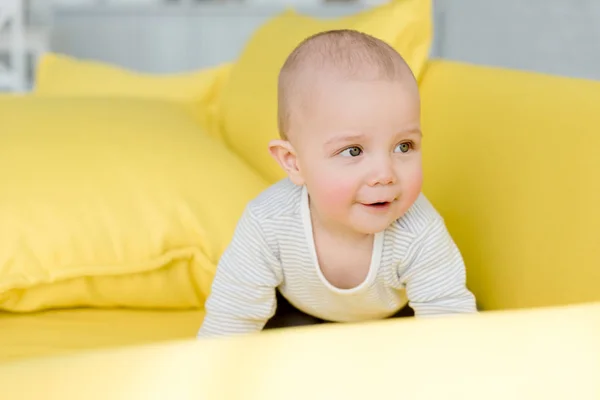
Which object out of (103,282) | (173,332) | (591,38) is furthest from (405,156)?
(591,38)

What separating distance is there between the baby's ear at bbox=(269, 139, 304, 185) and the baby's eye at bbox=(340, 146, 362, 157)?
0.09m

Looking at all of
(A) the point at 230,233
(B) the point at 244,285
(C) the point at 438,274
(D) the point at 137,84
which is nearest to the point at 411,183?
(C) the point at 438,274

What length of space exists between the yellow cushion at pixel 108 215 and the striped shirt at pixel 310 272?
179 millimetres

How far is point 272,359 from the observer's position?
497 mm

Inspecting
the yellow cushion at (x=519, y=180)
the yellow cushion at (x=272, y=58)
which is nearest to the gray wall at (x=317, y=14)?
the yellow cushion at (x=272, y=58)

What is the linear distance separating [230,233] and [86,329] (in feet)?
0.91

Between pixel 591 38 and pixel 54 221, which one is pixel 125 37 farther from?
pixel 54 221

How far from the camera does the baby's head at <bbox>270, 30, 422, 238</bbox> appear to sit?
0.98 meters

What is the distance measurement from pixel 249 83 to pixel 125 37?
2.49 metres

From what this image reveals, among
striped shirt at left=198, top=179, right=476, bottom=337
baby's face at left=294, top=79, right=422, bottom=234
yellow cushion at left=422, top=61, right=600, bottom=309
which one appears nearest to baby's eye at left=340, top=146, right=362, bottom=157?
baby's face at left=294, top=79, right=422, bottom=234

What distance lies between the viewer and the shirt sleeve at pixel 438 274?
42.7 inches

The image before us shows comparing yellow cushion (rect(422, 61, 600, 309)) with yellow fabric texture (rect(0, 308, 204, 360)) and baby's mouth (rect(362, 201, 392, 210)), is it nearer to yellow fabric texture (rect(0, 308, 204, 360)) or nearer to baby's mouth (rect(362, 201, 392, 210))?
baby's mouth (rect(362, 201, 392, 210))

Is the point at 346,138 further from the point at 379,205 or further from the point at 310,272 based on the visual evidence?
the point at 310,272

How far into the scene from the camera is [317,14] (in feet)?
11.2
